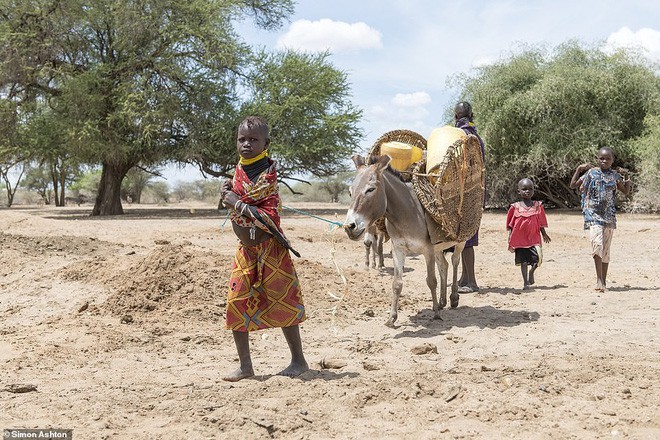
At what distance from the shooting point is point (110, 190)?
27.3m

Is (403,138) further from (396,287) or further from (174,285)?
(174,285)

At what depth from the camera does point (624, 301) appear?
736 centimetres

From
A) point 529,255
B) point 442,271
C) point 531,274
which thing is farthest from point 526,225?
point 442,271

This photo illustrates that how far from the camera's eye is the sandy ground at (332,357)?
3.69m

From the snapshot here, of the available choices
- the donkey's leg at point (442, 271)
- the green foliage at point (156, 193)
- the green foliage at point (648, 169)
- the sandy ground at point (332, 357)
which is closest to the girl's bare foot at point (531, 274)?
the sandy ground at point (332, 357)

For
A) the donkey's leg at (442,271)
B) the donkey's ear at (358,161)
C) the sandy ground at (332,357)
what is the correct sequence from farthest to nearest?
the donkey's leg at (442,271), the donkey's ear at (358,161), the sandy ground at (332,357)

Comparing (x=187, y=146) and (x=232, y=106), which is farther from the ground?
(x=232, y=106)

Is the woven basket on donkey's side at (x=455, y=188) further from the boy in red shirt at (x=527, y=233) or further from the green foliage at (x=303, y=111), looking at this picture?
the green foliage at (x=303, y=111)

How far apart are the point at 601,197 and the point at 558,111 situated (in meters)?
18.5

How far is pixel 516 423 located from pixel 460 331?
2.61 metres

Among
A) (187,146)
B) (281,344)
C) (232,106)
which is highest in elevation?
(232,106)

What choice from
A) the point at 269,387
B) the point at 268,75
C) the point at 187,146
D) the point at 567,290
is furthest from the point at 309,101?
the point at 269,387

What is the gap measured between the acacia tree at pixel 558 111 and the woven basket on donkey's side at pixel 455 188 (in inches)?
724

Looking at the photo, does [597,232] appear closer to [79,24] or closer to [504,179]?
→ [504,179]
